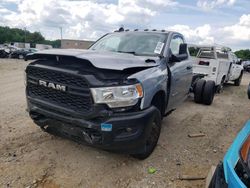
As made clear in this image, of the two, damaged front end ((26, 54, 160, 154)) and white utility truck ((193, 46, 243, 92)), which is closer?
damaged front end ((26, 54, 160, 154))

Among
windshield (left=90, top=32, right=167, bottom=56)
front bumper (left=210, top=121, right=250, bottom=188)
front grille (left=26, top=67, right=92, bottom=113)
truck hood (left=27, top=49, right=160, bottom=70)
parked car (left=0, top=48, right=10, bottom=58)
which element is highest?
windshield (left=90, top=32, right=167, bottom=56)

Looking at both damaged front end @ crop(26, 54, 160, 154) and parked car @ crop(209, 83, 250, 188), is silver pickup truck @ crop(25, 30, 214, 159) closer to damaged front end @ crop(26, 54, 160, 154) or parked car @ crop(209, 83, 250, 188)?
damaged front end @ crop(26, 54, 160, 154)

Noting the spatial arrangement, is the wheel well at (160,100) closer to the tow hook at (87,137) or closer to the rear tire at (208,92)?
the tow hook at (87,137)

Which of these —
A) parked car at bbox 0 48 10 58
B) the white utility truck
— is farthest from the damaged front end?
parked car at bbox 0 48 10 58

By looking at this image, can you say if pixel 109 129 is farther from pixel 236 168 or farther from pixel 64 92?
pixel 236 168

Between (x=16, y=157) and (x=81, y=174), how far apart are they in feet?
3.52

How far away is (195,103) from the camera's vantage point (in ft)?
27.3

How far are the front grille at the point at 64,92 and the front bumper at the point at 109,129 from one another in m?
0.12

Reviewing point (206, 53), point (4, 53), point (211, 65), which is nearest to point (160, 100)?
point (211, 65)

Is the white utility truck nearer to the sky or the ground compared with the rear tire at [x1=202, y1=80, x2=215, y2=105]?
nearer to the sky

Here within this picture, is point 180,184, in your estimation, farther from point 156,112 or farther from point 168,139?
point 168,139

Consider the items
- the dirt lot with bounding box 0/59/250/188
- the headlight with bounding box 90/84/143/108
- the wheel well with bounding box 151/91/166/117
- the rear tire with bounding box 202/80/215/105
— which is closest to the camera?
the headlight with bounding box 90/84/143/108

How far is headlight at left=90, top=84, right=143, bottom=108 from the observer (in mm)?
3000

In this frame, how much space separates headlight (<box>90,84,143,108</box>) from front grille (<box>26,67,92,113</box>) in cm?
12
